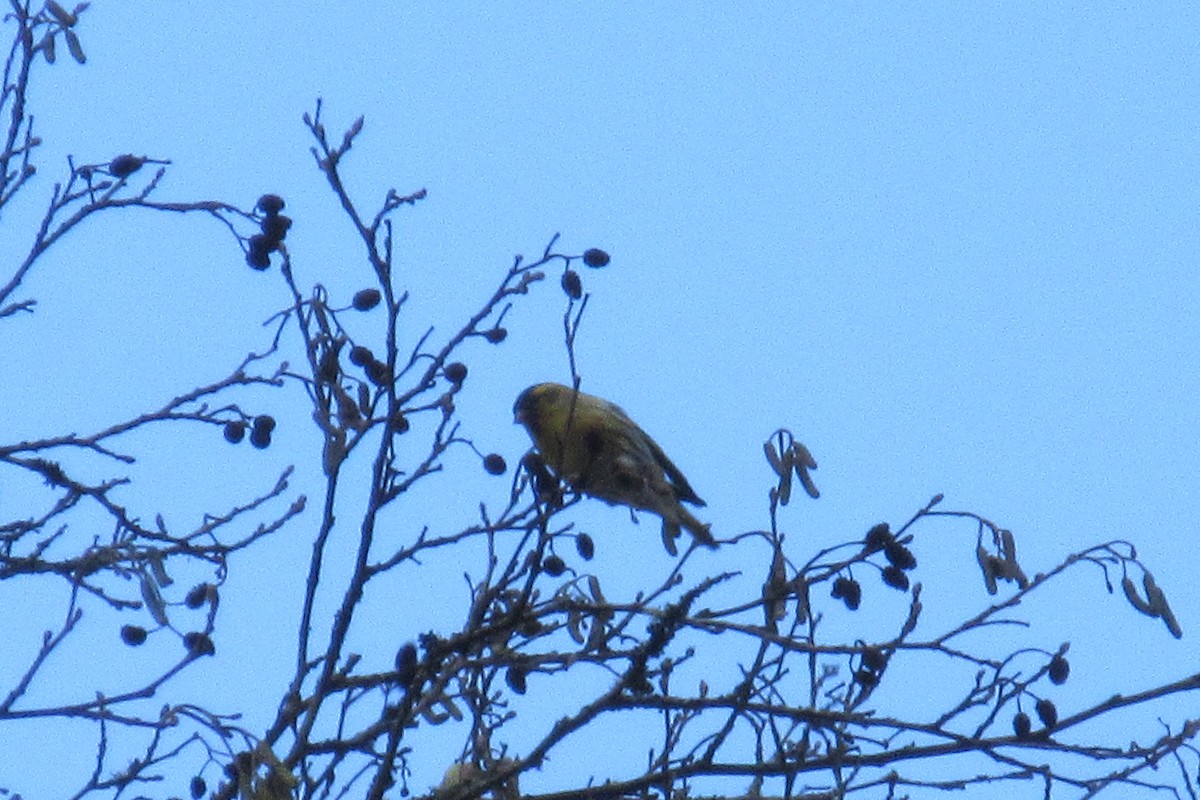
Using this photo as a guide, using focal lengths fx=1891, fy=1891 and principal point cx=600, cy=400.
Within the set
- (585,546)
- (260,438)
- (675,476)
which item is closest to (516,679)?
(585,546)

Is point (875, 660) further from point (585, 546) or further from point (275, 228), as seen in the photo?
point (275, 228)

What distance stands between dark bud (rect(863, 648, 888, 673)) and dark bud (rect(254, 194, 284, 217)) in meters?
1.29

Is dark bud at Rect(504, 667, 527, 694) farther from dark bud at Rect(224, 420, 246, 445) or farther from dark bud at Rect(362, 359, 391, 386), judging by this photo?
dark bud at Rect(224, 420, 246, 445)

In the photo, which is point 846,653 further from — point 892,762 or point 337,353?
point 337,353

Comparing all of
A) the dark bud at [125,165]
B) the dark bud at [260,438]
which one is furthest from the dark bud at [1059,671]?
the dark bud at [125,165]

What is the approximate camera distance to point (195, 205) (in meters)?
3.44

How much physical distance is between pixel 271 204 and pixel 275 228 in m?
0.05

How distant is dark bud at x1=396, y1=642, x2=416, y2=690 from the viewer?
2986 millimetres

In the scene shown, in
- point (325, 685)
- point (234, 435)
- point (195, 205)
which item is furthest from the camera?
point (234, 435)

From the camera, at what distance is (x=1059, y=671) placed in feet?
10.9

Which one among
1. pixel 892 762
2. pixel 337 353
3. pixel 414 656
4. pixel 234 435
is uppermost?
pixel 234 435

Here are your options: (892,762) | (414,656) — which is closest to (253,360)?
(414,656)

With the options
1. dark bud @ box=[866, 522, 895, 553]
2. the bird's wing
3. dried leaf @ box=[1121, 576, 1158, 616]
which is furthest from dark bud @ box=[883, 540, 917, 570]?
the bird's wing

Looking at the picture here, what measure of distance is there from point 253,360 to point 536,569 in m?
0.95
